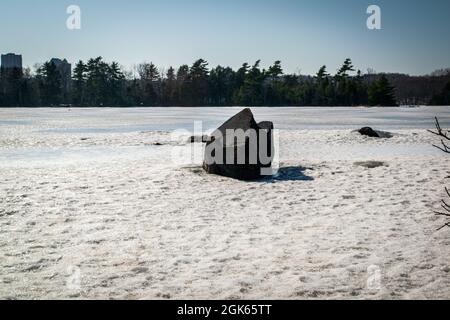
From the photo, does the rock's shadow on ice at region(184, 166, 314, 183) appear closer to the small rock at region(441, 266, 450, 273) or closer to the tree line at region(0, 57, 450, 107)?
the small rock at region(441, 266, 450, 273)

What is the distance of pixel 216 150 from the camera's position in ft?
31.3

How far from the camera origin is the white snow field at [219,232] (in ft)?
12.8

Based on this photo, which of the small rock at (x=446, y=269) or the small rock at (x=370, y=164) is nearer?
the small rock at (x=446, y=269)

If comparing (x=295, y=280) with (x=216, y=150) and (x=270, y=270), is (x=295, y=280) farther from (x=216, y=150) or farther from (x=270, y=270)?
(x=216, y=150)

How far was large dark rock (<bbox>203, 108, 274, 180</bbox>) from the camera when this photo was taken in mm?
9211

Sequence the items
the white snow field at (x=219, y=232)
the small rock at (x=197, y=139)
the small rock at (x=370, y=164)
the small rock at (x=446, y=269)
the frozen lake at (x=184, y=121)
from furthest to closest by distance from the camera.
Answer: the frozen lake at (x=184, y=121) < the small rock at (x=197, y=139) < the small rock at (x=370, y=164) < the small rock at (x=446, y=269) < the white snow field at (x=219, y=232)

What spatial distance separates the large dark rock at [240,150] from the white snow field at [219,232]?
444 millimetres

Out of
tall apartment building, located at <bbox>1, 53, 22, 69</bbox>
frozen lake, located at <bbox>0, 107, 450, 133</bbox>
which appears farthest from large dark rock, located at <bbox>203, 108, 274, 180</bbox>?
tall apartment building, located at <bbox>1, 53, 22, 69</bbox>

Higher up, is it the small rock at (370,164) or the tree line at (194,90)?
the tree line at (194,90)

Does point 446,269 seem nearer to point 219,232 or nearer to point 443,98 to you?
point 219,232

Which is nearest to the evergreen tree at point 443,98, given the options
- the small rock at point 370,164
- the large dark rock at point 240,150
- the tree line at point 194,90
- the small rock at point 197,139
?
the tree line at point 194,90

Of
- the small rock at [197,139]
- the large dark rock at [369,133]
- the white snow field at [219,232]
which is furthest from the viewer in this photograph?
the large dark rock at [369,133]

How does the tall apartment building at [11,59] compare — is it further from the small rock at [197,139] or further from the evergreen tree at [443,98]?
the small rock at [197,139]

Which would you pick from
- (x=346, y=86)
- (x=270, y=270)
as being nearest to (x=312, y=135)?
(x=270, y=270)
